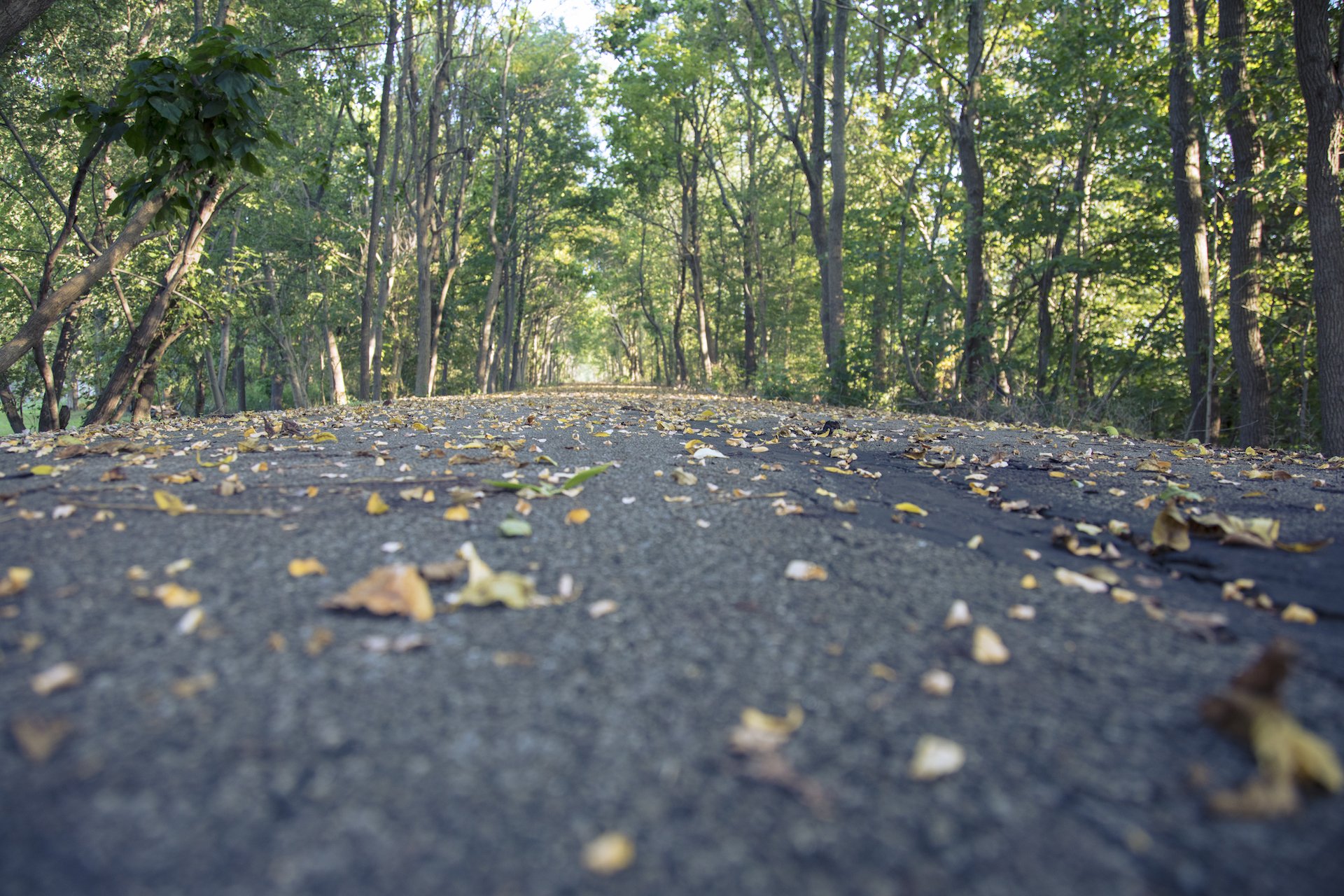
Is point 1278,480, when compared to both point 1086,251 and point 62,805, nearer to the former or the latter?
point 62,805

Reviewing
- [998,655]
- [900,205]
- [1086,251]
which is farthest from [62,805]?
[1086,251]

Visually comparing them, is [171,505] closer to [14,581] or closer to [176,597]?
[14,581]

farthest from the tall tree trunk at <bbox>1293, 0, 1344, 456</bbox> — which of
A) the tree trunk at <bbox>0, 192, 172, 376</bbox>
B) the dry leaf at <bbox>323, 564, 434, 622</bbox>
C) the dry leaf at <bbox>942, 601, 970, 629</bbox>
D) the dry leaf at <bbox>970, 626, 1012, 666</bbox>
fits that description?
the tree trunk at <bbox>0, 192, 172, 376</bbox>

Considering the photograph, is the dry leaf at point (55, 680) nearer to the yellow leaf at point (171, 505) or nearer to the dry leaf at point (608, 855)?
the dry leaf at point (608, 855)

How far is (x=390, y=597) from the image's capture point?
1723mm

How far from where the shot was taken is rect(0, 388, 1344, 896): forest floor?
994 millimetres

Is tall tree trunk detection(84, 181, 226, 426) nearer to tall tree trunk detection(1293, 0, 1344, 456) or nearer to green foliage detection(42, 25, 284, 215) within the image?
green foliage detection(42, 25, 284, 215)

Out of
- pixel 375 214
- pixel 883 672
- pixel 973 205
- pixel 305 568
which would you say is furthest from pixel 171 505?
pixel 973 205

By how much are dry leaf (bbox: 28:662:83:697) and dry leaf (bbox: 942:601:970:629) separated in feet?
6.23

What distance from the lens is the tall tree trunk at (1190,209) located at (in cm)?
948

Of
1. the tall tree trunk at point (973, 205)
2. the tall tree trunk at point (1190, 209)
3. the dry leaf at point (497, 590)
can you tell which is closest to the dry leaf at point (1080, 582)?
the dry leaf at point (497, 590)

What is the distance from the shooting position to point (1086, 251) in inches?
504

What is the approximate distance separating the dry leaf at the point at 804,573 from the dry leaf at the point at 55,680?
67.0 inches

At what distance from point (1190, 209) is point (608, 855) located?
11824 millimetres
